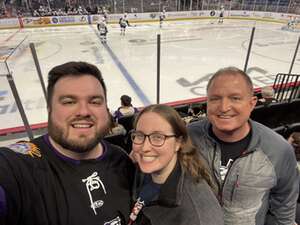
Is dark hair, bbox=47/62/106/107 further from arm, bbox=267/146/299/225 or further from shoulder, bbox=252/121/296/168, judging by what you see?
arm, bbox=267/146/299/225

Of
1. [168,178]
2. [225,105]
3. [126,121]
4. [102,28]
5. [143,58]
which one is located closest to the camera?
[168,178]

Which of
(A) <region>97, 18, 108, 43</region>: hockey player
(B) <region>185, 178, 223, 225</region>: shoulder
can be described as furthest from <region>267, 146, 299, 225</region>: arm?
(A) <region>97, 18, 108, 43</region>: hockey player

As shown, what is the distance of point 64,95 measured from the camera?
3.47ft

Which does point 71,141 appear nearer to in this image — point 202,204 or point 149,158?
point 149,158

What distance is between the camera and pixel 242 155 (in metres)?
1.21

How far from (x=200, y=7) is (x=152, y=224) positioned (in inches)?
837

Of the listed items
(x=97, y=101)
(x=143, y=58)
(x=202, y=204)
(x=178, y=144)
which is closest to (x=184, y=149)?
(x=178, y=144)

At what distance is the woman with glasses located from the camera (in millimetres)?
908

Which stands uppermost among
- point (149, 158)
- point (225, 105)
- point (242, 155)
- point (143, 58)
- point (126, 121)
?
point (225, 105)

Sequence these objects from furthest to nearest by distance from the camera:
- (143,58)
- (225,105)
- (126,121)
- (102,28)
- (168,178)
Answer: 1. (102,28)
2. (143,58)
3. (126,121)
4. (225,105)
5. (168,178)

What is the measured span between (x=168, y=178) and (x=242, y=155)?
0.48m

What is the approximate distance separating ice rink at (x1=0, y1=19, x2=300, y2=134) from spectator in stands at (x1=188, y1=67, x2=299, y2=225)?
2422mm

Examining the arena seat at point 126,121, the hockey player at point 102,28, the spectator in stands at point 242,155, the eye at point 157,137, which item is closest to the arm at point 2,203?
the eye at point 157,137

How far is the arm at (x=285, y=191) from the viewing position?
1.24 metres
